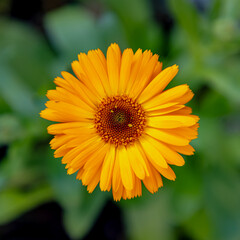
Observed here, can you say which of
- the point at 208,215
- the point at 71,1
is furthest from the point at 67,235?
the point at 71,1

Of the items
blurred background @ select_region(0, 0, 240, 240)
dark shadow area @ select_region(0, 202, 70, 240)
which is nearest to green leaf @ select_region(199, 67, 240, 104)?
blurred background @ select_region(0, 0, 240, 240)

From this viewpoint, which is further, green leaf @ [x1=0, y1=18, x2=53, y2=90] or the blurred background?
green leaf @ [x1=0, y1=18, x2=53, y2=90]

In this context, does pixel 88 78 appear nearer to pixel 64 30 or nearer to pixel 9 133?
pixel 9 133

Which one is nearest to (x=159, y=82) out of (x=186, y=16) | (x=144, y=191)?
(x=186, y=16)

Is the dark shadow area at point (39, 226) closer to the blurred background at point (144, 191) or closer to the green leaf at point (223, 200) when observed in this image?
the blurred background at point (144, 191)

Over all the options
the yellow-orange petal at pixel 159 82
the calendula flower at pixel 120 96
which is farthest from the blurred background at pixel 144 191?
the yellow-orange petal at pixel 159 82

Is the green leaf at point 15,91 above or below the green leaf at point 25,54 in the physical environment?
below

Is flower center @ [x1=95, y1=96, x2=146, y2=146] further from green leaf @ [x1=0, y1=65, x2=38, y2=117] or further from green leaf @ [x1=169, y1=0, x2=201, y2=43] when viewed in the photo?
green leaf @ [x1=0, y1=65, x2=38, y2=117]
